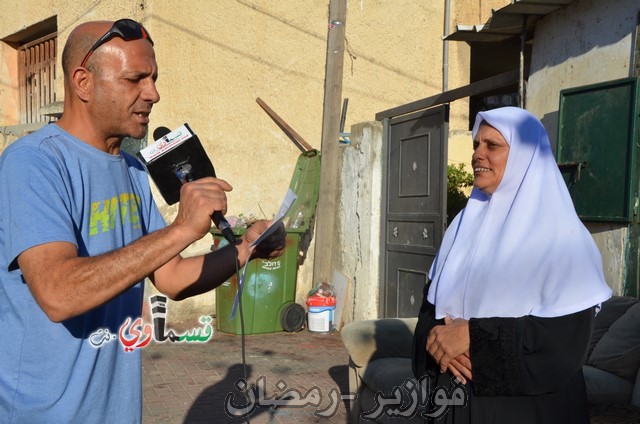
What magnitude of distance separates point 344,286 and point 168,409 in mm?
3758

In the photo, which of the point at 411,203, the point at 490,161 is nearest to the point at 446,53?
the point at 411,203

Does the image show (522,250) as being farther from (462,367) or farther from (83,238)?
(83,238)

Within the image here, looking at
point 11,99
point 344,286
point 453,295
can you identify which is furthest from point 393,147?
point 11,99

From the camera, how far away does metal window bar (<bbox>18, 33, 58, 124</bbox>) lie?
439 inches

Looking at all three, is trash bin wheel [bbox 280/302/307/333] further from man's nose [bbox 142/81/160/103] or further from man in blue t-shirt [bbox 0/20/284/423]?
man's nose [bbox 142/81/160/103]

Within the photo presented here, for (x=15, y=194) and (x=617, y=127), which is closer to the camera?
(x=15, y=194)

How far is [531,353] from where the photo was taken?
2.40 m

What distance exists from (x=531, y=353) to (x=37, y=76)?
11.1 meters

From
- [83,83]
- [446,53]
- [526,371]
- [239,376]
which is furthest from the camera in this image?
[446,53]

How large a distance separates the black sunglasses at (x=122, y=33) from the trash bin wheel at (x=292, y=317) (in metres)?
7.09

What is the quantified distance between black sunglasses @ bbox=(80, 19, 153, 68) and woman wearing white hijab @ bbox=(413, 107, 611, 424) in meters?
1.50

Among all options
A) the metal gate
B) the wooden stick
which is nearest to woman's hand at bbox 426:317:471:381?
the metal gate

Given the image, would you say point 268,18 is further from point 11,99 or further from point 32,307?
point 32,307

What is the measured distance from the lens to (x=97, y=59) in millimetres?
1890
